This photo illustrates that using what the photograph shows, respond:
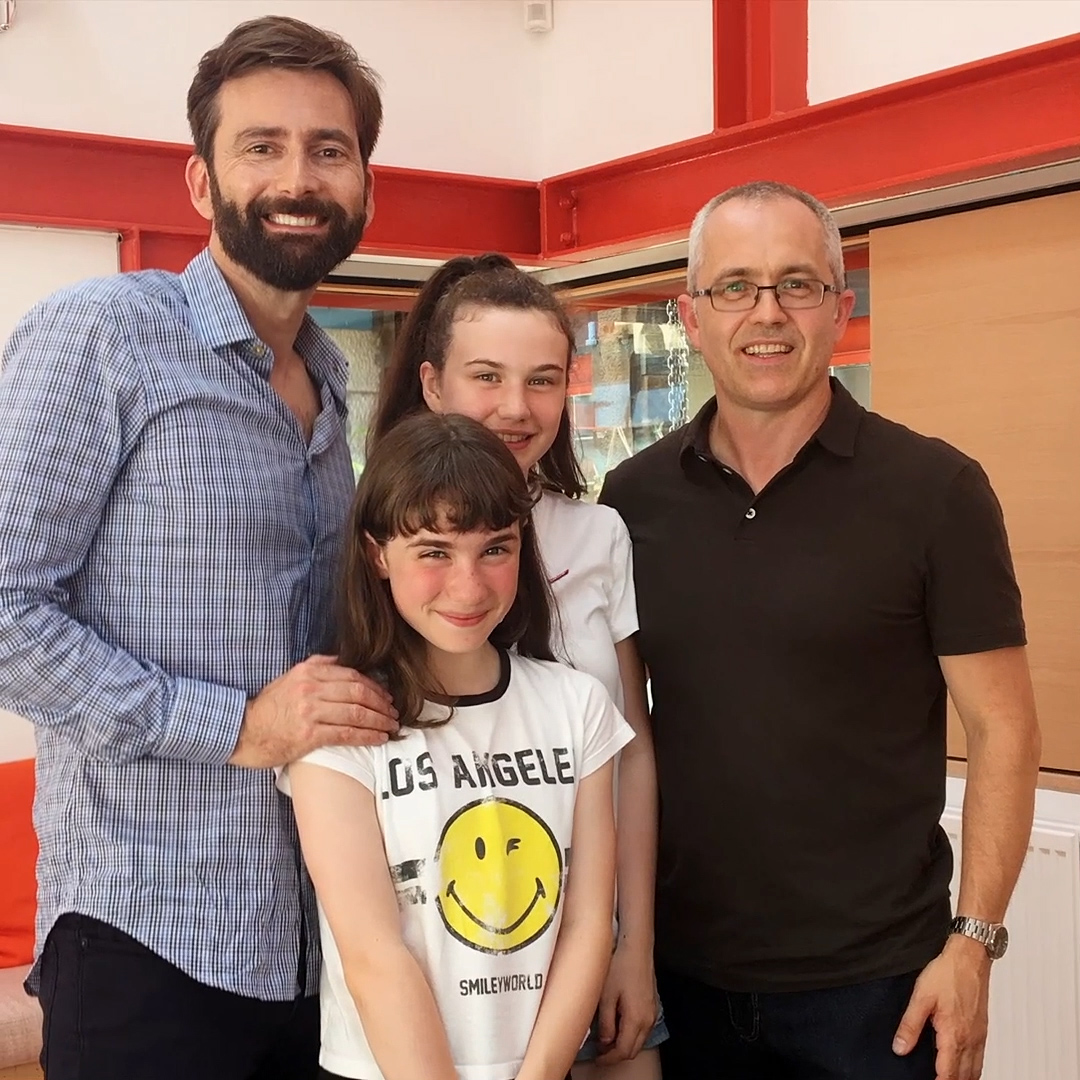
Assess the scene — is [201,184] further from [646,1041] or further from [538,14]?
[538,14]

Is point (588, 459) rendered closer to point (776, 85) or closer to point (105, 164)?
point (776, 85)

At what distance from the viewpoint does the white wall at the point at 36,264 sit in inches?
175

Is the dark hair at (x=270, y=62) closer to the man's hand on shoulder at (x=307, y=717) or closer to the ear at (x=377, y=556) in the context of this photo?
the ear at (x=377, y=556)

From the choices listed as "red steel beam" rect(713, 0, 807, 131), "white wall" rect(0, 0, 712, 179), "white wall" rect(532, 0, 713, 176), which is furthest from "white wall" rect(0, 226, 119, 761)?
"red steel beam" rect(713, 0, 807, 131)

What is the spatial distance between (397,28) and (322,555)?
3.75 meters

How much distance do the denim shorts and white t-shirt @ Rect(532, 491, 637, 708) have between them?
0.48 meters

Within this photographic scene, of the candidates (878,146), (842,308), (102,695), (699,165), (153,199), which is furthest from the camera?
(153,199)

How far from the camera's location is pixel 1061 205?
3.87m

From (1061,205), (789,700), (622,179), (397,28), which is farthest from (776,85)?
(789,700)

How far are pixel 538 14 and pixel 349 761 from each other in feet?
14.2

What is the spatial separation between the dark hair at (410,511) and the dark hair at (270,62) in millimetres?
513

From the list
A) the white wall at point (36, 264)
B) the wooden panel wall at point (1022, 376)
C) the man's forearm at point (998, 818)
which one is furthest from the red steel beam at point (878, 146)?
the man's forearm at point (998, 818)

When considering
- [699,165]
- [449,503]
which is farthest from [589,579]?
[699,165]

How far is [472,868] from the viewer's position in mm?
1773
